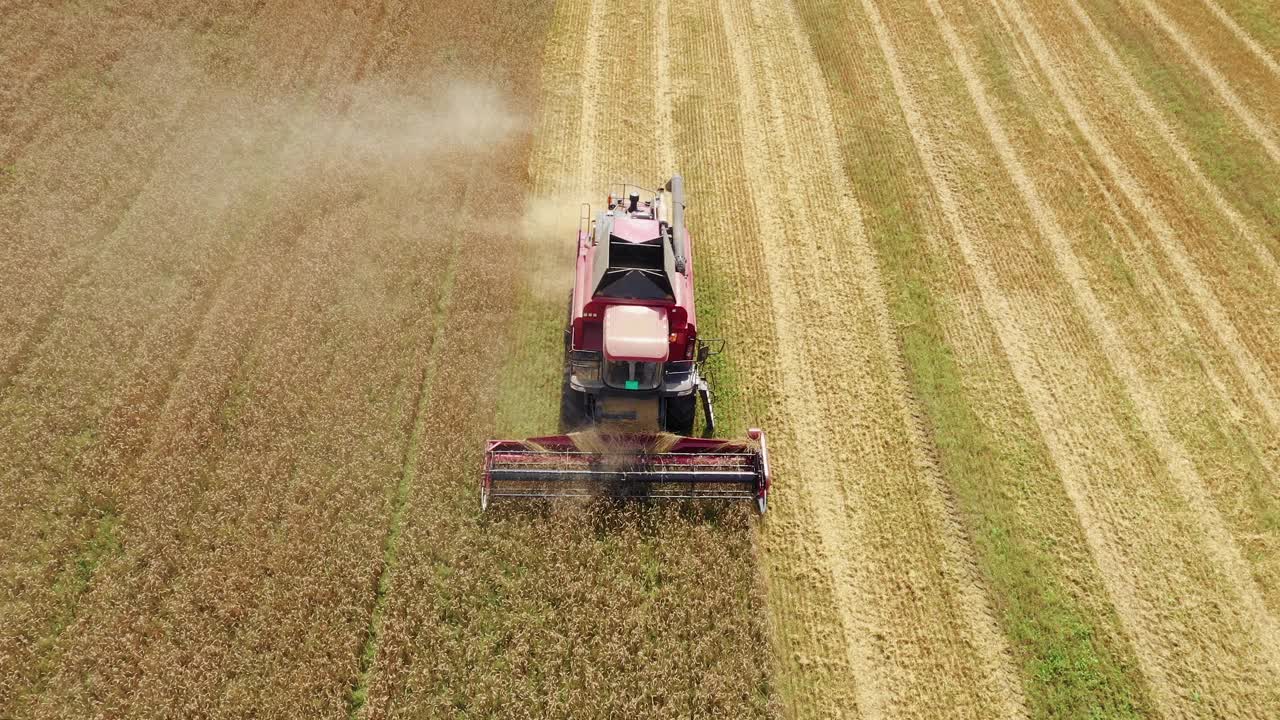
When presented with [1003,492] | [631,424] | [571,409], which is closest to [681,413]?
[631,424]

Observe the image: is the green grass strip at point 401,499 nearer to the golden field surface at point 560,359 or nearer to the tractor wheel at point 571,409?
the golden field surface at point 560,359

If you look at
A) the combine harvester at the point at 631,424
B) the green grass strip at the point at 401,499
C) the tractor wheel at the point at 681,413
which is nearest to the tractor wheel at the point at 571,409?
the combine harvester at the point at 631,424

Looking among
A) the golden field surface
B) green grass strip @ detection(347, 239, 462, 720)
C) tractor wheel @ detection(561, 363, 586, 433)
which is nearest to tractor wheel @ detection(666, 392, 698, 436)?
the golden field surface

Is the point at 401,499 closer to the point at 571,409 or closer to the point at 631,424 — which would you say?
the point at 571,409

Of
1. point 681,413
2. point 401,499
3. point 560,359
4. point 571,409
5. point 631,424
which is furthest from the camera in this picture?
point 560,359

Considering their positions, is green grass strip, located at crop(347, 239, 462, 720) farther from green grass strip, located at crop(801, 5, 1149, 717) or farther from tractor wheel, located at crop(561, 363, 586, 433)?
green grass strip, located at crop(801, 5, 1149, 717)

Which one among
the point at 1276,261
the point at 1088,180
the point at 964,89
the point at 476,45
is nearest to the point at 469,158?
the point at 476,45

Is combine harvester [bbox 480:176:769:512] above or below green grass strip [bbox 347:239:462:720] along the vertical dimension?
above
